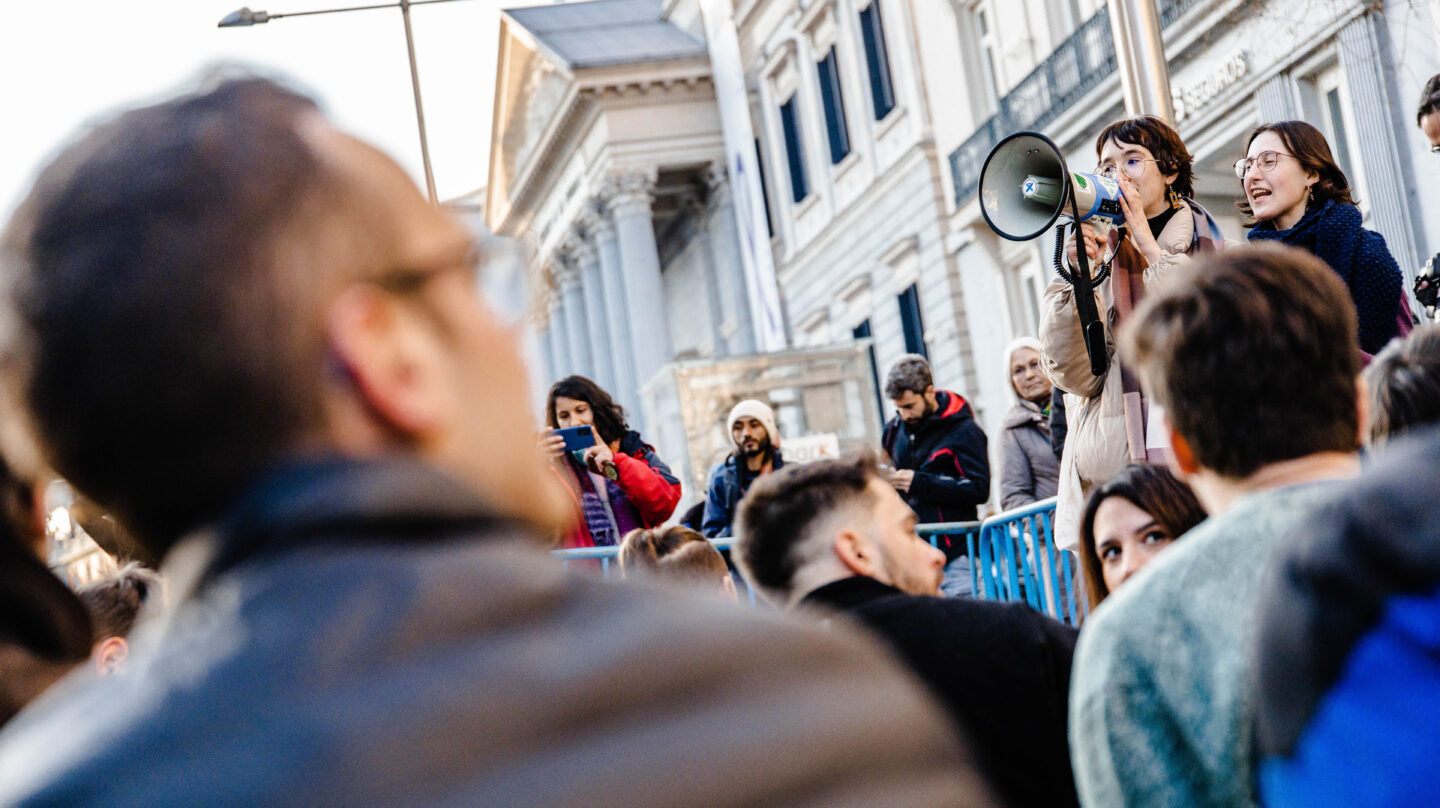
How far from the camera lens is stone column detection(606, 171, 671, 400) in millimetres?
36500

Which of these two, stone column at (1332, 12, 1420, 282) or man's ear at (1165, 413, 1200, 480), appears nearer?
man's ear at (1165, 413, 1200, 480)

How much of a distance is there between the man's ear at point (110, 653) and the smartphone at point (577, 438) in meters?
2.73

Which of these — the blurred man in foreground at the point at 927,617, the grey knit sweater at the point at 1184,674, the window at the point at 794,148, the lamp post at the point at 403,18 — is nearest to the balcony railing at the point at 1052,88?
the lamp post at the point at 403,18

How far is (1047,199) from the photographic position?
5566 millimetres

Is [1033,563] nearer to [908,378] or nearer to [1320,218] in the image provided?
[908,378]

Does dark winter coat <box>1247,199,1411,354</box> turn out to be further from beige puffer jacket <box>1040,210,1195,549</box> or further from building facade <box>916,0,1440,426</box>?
building facade <box>916,0,1440,426</box>

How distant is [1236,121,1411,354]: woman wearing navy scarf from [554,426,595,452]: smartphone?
3146mm

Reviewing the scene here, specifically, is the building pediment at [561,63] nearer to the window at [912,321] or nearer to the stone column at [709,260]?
the stone column at [709,260]

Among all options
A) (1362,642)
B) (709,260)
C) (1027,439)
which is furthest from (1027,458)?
(709,260)

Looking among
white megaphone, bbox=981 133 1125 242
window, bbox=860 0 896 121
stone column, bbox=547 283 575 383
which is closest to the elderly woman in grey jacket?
white megaphone, bbox=981 133 1125 242

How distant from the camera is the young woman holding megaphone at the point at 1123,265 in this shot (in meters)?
5.04

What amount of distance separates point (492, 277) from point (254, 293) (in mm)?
251

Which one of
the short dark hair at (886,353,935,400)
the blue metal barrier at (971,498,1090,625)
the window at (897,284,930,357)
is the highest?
the window at (897,284,930,357)

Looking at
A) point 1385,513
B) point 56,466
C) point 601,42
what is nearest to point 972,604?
point 1385,513
